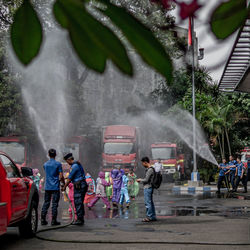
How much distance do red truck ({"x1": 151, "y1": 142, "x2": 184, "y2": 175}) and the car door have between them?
24687 millimetres

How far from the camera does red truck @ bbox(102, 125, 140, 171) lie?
30016 mm

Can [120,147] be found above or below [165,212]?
above

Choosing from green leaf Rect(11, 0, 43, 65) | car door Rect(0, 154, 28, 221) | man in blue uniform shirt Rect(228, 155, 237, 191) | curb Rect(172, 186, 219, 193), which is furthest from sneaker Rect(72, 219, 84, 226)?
curb Rect(172, 186, 219, 193)

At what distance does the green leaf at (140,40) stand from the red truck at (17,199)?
5.56 metres

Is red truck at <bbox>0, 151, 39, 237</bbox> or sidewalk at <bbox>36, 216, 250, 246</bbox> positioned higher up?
red truck at <bbox>0, 151, 39, 237</bbox>

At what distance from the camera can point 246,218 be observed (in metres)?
10.4

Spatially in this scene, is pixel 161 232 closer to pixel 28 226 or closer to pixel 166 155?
pixel 28 226

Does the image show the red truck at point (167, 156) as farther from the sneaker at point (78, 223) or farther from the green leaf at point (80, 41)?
the green leaf at point (80, 41)

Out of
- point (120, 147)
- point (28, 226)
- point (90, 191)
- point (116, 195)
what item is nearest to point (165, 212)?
point (116, 195)

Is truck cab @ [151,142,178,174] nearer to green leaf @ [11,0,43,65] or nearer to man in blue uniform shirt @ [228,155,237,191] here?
man in blue uniform shirt @ [228,155,237,191]

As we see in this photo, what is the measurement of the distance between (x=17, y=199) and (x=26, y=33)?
637 centimetres

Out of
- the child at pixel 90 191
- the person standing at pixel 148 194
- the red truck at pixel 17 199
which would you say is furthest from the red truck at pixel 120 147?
the red truck at pixel 17 199

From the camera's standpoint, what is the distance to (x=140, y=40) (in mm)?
586

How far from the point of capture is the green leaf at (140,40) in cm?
58
